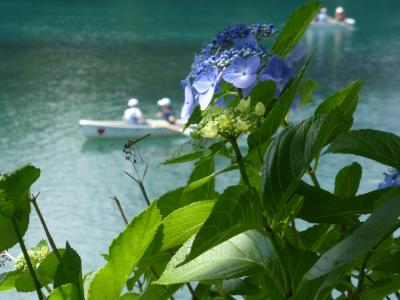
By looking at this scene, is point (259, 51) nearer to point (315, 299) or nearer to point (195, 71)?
point (195, 71)

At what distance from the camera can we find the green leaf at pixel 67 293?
281 millimetres

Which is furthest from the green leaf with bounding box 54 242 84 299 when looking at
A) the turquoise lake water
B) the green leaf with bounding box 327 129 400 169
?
the turquoise lake water

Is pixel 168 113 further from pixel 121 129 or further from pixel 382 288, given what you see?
pixel 382 288

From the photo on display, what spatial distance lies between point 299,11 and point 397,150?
0.08m

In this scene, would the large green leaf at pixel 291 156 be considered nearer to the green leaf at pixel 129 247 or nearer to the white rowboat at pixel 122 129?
the green leaf at pixel 129 247

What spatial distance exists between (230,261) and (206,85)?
105mm

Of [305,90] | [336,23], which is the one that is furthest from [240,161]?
[336,23]

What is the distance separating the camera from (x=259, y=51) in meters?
0.35

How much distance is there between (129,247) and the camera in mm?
277

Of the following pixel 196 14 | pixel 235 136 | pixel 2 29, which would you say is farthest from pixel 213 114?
pixel 196 14

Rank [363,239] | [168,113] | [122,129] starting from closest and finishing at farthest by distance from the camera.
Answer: [363,239], [122,129], [168,113]

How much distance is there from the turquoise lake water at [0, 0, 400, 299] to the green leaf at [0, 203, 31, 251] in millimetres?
2860

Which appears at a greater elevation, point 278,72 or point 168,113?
point 278,72

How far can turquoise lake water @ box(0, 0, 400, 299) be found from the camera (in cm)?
Answer: 520
